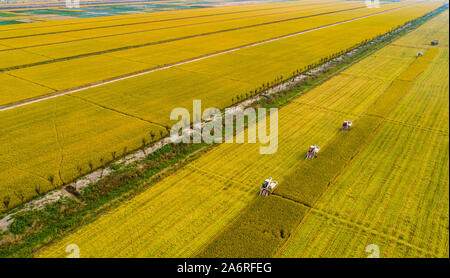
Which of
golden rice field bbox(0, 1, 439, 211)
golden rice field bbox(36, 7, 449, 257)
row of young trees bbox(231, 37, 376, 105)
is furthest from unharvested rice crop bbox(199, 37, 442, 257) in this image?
golden rice field bbox(0, 1, 439, 211)

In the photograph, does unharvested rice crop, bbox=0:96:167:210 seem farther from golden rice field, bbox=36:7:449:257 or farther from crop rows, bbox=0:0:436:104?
crop rows, bbox=0:0:436:104

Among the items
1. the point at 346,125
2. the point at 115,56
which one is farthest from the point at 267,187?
the point at 115,56

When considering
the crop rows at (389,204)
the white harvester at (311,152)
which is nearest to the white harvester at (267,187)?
the crop rows at (389,204)

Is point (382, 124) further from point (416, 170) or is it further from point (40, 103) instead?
point (40, 103)

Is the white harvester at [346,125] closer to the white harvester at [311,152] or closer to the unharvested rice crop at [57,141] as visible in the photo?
the white harvester at [311,152]

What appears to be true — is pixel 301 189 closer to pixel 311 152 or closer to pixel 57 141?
pixel 311 152

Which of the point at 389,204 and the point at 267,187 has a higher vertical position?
the point at 267,187
